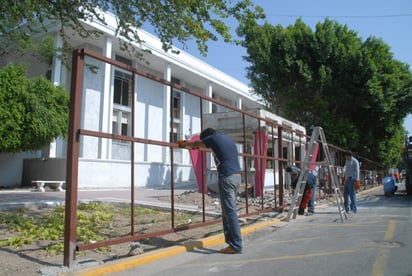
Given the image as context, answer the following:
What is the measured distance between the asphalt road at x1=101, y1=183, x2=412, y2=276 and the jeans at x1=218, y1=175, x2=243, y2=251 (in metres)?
0.22

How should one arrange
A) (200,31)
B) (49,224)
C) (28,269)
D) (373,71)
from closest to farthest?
(28,269) < (49,224) < (200,31) < (373,71)

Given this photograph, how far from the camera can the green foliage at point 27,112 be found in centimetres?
1489

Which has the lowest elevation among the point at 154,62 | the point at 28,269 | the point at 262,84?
the point at 28,269

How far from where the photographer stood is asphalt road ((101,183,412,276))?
4.16m

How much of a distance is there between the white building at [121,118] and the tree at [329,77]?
2.34 metres

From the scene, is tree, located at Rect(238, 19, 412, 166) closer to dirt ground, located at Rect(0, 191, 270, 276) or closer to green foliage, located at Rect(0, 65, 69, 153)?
green foliage, located at Rect(0, 65, 69, 153)

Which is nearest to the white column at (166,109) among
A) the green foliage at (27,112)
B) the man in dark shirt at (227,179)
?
the green foliage at (27,112)

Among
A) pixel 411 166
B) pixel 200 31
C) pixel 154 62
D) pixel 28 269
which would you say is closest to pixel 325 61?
pixel 411 166

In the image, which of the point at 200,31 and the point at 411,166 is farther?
the point at 411,166

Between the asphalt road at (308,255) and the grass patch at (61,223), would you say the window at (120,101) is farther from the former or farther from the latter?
the asphalt road at (308,255)

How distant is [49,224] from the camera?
6250mm

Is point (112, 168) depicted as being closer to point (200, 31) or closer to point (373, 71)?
point (200, 31)

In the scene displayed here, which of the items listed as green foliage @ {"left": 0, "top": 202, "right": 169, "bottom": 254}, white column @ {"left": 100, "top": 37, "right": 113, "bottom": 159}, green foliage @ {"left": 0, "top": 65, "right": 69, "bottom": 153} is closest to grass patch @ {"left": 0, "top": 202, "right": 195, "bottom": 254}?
green foliage @ {"left": 0, "top": 202, "right": 169, "bottom": 254}

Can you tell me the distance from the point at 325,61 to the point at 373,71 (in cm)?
247
